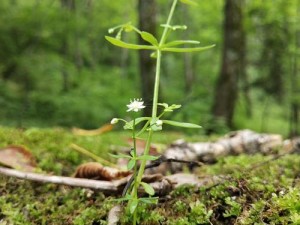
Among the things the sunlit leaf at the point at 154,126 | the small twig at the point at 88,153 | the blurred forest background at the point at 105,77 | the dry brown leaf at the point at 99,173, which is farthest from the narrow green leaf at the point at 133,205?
the blurred forest background at the point at 105,77

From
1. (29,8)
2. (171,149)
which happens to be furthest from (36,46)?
(171,149)

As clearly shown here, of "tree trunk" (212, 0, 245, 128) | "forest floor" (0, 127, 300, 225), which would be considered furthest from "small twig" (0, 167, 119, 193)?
"tree trunk" (212, 0, 245, 128)

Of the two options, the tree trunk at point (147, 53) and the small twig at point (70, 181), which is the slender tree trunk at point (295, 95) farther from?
the small twig at point (70, 181)

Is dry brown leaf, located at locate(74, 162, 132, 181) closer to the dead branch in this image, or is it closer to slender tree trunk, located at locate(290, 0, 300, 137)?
the dead branch

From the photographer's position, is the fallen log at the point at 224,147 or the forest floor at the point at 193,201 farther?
the fallen log at the point at 224,147

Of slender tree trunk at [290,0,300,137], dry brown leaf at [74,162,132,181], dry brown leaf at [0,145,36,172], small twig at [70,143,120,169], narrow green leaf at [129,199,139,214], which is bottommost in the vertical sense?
slender tree trunk at [290,0,300,137]

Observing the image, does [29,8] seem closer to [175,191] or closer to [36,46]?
[36,46]
